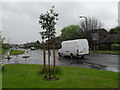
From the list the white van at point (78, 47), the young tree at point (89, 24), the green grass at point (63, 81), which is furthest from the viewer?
the young tree at point (89, 24)

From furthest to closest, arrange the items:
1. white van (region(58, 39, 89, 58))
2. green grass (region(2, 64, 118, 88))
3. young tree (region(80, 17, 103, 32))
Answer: young tree (region(80, 17, 103, 32)) < white van (region(58, 39, 89, 58)) < green grass (region(2, 64, 118, 88))

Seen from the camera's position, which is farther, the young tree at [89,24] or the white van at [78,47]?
the young tree at [89,24]

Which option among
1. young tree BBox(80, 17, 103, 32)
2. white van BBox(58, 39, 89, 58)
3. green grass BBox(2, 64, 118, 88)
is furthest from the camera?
young tree BBox(80, 17, 103, 32)

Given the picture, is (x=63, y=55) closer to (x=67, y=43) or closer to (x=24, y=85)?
(x=67, y=43)

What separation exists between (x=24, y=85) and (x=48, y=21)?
400cm

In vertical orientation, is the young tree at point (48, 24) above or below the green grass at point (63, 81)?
above

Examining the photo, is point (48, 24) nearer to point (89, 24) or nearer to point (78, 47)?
point (78, 47)

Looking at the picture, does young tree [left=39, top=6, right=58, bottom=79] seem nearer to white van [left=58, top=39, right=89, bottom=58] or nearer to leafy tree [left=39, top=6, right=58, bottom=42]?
leafy tree [left=39, top=6, right=58, bottom=42]

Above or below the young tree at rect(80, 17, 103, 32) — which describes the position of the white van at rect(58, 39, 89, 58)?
below

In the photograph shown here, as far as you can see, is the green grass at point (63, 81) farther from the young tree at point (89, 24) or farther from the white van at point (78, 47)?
the young tree at point (89, 24)

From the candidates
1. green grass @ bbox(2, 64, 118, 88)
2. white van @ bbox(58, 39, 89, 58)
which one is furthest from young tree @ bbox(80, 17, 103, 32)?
green grass @ bbox(2, 64, 118, 88)

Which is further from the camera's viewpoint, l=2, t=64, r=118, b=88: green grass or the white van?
the white van

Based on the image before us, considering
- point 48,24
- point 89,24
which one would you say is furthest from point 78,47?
point 89,24

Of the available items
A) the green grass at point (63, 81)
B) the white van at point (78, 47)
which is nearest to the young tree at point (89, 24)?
the white van at point (78, 47)
